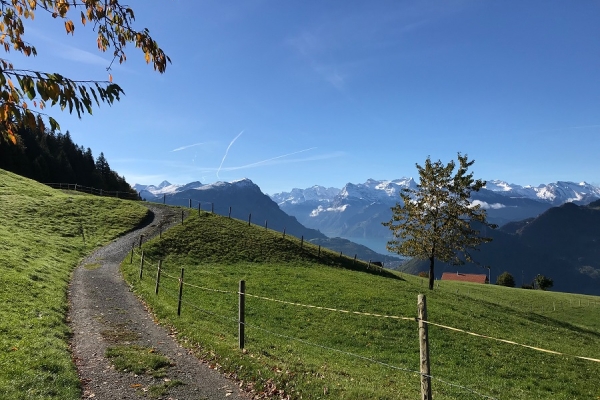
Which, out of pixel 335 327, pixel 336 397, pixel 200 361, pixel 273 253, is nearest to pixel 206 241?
pixel 273 253

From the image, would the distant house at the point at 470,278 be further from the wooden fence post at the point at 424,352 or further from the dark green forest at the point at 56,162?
the wooden fence post at the point at 424,352

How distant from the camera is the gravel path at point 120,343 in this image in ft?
34.5

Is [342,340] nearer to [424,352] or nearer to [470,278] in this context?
[424,352]

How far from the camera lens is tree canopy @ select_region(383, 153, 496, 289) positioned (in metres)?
44.2

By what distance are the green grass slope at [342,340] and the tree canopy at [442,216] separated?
22.2 feet

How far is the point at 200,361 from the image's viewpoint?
43.3 ft

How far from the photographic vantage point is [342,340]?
868 inches

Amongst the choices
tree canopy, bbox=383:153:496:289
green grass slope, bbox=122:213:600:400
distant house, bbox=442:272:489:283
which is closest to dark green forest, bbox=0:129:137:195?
green grass slope, bbox=122:213:600:400

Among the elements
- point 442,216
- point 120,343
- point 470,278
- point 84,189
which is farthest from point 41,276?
point 470,278

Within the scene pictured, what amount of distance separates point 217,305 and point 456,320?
1878 cm

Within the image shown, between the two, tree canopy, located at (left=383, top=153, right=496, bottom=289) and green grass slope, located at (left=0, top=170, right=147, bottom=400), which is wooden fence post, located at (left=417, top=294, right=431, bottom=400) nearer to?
green grass slope, located at (left=0, top=170, right=147, bottom=400)

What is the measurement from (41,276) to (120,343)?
47.6 feet

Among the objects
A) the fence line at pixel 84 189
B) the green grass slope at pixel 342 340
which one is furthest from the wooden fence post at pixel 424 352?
the fence line at pixel 84 189

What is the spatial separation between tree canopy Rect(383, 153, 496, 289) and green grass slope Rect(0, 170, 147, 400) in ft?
123
